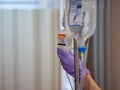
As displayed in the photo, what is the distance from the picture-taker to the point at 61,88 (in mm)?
1871

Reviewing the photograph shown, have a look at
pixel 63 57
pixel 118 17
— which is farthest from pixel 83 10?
pixel 118 17

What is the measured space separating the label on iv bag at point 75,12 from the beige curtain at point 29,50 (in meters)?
1.10

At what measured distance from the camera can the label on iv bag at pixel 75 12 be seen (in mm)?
748

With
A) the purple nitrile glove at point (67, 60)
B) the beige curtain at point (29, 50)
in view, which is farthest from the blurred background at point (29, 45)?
the purple nitrile glove at point (67, 60)

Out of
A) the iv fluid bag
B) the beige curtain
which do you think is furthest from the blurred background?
the iv fluid bag

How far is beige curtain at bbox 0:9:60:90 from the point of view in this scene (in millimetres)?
1855

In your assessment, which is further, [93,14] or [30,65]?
[30,65]

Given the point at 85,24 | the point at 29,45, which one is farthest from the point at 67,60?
the point at 29,45

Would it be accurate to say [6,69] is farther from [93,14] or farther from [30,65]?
[93,14]

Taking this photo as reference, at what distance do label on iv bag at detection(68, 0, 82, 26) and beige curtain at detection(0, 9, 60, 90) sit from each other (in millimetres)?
1101

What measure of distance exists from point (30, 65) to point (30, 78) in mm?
125

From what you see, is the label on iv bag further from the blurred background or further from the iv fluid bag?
the blurred background

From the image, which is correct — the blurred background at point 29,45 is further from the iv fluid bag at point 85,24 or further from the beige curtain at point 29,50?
the iv fluid bag at point 85,24

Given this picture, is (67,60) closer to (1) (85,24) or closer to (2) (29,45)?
(1) (85,24)
